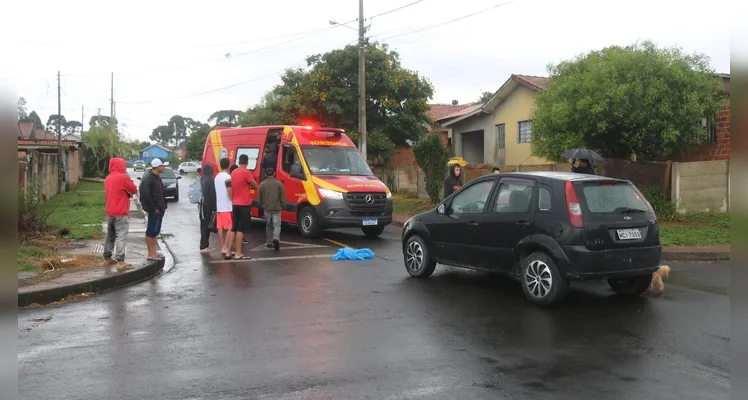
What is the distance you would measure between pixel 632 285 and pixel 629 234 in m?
1.10

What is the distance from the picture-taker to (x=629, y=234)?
7.35 m

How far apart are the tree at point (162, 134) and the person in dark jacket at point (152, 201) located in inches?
6755

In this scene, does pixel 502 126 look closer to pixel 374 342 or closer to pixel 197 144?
pixel 374 342

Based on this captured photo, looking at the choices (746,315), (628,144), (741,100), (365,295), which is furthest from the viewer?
(628,144)

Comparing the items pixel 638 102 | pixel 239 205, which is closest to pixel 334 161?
pixel 239 205

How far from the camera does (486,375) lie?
499cm

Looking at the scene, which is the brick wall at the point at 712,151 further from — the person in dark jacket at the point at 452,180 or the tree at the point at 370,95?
the tree at the point at 370,95

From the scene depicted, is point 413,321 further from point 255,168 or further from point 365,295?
point 255,168

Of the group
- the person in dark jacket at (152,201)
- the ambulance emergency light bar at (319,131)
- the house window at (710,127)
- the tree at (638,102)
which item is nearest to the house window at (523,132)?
the tree at (638,102)

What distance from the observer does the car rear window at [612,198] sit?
737cm

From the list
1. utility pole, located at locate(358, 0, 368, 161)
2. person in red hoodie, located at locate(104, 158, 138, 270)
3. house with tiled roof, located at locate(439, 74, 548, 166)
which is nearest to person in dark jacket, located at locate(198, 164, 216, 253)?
person in red hoodie, located at locate(104, 158, 138, 270)

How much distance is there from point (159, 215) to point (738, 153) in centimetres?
1004

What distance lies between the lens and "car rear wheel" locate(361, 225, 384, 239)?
15294 mm

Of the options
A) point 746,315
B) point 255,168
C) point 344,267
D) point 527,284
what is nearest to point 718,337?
point 527,284
